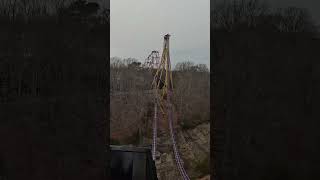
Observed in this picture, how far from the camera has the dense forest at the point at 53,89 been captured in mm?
2740

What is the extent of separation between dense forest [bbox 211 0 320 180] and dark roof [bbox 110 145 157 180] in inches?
59.4

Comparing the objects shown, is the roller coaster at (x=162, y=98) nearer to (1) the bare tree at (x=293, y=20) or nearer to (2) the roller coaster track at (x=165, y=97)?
(2) the roller coaster track at (x=165, y=97)

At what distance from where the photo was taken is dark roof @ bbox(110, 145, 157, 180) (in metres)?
4.98

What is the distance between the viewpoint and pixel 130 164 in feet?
16.5

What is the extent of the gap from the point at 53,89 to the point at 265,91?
1.76m

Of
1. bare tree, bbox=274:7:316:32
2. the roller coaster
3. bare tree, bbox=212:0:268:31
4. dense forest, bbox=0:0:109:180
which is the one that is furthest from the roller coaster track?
bare tree, bbox=274:7:316:32

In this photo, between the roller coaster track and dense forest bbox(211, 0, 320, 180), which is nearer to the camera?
dense forest bbox(211, 0, 320, 180)

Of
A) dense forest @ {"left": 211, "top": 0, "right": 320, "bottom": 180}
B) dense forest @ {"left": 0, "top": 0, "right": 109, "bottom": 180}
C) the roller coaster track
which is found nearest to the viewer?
dense forest @ {"left": 0, "top": 0, "right": 109, "bottom": 180}

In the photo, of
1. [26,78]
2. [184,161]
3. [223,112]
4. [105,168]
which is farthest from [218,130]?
[184,161]

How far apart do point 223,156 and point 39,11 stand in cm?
213

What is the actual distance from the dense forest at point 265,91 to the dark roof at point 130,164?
59.4 inches

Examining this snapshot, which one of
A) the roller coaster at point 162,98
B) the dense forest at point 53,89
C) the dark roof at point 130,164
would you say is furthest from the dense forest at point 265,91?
the roller coaster at point 162,98

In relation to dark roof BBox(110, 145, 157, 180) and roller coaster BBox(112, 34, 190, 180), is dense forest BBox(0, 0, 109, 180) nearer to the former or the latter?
dark roof BBox(110, 145, 157, 180)

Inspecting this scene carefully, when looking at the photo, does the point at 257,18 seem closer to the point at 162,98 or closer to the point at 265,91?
the point at 265,91
